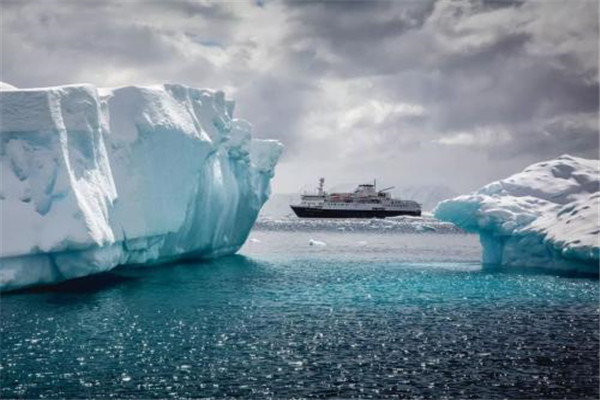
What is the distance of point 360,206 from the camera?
13938 cm

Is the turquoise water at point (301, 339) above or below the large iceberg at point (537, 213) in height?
below

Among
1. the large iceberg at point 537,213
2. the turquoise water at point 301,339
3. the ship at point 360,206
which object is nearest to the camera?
the turquoise water at point 301,339

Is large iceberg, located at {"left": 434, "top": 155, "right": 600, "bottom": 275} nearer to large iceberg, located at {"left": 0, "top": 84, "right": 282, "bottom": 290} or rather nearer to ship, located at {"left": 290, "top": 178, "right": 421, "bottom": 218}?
large iceberg, located at {"left": 0, "top": 84, "right": 282, "bottom": 290}

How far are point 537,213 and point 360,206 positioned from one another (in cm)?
9762

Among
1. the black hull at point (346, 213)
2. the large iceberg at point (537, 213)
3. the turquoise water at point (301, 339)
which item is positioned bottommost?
the turquoise water at point (301, 339)

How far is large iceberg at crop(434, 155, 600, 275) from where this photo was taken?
36.9 meters

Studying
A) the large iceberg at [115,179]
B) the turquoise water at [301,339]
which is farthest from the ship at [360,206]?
the turquoise water at [301,339]

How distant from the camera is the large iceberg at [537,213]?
36.9m

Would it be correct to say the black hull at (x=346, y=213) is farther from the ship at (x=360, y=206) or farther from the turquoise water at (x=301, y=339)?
the turquoise water at (x=301, y=339)

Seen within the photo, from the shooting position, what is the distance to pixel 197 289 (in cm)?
3041

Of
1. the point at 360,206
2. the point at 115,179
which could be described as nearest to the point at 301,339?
the point at 115,179

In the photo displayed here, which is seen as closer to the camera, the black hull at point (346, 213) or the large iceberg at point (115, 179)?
the large iceberg at point (115, 179)

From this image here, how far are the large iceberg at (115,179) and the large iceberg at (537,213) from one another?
1645cm

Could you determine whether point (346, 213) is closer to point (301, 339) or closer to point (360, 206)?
point (360, 206)
